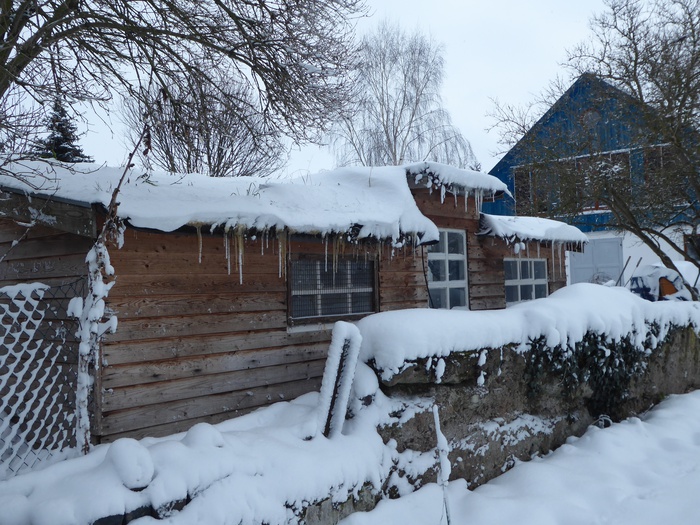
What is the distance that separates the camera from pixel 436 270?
29.0 ft

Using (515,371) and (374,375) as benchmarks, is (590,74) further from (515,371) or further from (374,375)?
(374,375)

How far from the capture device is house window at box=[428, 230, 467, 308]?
879 centimetres

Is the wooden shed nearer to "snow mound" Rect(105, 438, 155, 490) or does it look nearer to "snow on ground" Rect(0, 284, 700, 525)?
"snow on ground" Rect(0, 284, 700, 525)

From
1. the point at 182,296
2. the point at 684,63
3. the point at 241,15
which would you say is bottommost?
the point at 182,296

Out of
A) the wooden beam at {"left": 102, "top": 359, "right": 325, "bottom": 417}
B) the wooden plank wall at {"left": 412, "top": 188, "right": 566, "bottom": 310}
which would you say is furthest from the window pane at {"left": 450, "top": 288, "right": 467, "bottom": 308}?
the wooden beam at {"left": 102, "top": 359, "right": 325, "bottom": 417}

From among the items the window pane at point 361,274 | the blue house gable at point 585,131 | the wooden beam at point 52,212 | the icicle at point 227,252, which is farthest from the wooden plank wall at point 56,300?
the blue house gable at point 585,131

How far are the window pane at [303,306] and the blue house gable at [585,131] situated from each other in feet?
29.8

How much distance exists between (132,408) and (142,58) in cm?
435

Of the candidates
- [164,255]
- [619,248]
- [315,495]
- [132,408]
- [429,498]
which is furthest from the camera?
[619,248]

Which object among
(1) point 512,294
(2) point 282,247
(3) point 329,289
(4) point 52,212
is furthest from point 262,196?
(1) point 512,294

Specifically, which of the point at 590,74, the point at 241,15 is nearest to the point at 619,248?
the point at 590,74

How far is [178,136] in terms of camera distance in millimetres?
7305

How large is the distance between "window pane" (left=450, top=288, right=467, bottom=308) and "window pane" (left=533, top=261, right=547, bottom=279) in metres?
2.87

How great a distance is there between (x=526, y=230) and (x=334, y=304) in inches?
186
